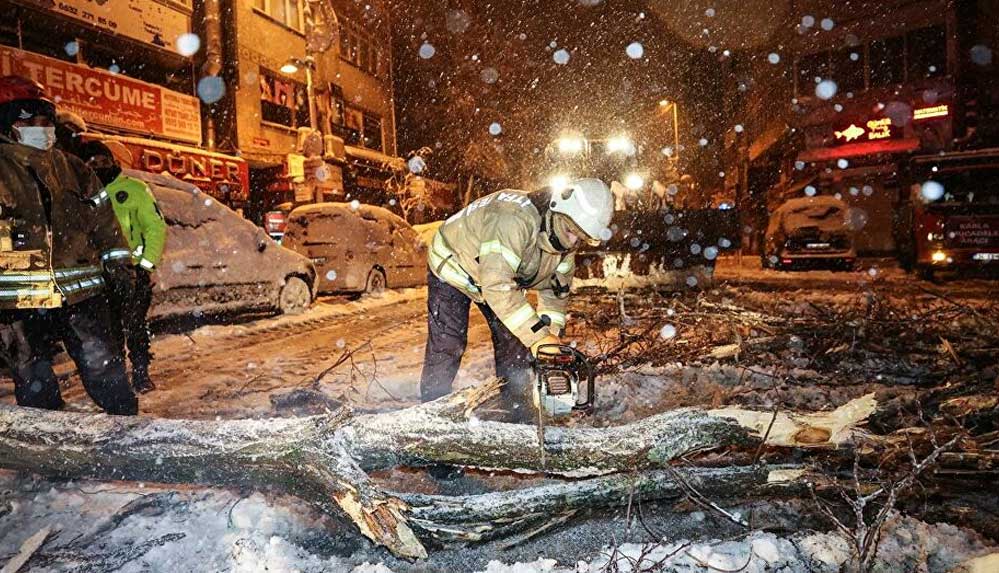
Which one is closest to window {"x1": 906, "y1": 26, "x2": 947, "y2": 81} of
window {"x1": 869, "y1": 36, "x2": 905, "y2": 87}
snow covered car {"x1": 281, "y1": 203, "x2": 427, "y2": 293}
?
window {"x1": 869, "y1": 36, "x2": 905, "y2": 87}

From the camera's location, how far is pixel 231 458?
2.16m

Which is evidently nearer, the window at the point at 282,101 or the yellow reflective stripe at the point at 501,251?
the yellow reflective stripe at the point at 501,251

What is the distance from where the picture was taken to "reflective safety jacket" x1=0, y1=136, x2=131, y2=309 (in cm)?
254

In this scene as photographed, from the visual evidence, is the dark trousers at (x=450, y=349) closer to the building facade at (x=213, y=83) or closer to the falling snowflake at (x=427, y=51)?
the building facade at (x=213, y=83)

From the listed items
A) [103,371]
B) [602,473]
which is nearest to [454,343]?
[602,473]

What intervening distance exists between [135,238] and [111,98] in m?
10.5

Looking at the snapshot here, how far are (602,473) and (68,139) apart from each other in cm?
404

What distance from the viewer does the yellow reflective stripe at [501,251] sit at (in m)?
2.60

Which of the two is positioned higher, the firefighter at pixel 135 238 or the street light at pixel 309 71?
the street light at pixel 309 71

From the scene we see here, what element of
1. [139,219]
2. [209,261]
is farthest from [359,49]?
[139,219]

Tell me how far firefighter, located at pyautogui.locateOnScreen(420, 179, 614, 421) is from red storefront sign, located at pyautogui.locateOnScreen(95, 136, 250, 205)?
36.5ft

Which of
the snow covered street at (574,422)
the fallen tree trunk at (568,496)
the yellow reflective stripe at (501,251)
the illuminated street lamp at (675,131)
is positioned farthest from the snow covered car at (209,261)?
the illuminated street lamp at (675,131)

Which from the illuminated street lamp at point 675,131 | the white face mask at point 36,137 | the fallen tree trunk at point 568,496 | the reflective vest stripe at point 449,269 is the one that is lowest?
the fallen tree trunk at point 568,496

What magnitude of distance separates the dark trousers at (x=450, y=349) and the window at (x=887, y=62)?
79.4 ft
